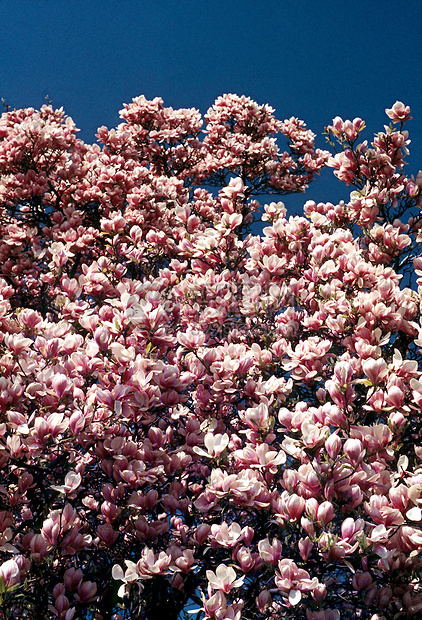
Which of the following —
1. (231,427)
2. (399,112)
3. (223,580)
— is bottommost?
(223,580)

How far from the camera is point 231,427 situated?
479cm

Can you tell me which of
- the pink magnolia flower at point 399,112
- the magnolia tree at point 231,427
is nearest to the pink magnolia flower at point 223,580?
the magnolia tree at point 231,427

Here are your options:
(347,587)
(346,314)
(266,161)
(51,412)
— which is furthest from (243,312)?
(266,161)

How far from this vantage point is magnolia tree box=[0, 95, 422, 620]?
123 inches

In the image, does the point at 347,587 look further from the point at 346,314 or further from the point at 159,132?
the point at 159,132

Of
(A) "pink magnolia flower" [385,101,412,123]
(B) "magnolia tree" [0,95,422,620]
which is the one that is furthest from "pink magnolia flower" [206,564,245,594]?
(A) "pink magnolia flower" [385,101,412,123]

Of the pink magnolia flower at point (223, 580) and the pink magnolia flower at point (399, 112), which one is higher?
the pink magnolia flower at point (399, 112)

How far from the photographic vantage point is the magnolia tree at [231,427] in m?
3.13

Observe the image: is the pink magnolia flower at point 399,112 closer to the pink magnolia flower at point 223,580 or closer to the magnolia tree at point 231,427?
the magnolia tree at point 231,427

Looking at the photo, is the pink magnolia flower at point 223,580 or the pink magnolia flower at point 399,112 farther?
the pink magnolia flower at point 399,112

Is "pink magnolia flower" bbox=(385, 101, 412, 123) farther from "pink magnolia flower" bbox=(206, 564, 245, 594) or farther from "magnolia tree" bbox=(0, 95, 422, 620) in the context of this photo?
"pink magnolia flower" bbox=(206, 564, 245, 594)

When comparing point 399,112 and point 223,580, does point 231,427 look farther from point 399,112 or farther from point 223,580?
point 399,112

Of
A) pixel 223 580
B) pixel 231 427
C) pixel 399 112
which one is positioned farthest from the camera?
pixel 399 112

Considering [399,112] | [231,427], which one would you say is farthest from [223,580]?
[399,112]
